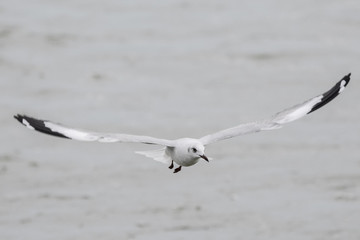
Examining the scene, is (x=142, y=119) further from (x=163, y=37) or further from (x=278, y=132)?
(x=163, y=37)

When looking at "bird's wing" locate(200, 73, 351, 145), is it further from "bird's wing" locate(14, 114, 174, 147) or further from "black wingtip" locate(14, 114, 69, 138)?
"black wingtip" locate(14, 114, 69, 138)

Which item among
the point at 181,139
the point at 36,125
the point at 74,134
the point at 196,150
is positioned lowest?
the point at 196,150

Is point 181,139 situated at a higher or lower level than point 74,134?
lower

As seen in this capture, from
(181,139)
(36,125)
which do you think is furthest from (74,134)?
(181,139)

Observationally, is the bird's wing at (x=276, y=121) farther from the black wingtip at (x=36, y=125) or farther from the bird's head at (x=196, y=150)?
the black wingtip at (x=36, y=125)

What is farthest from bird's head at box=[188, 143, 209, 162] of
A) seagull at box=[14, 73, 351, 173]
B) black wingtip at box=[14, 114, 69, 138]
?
black wingtip at box=[14, 114, 69, 138]

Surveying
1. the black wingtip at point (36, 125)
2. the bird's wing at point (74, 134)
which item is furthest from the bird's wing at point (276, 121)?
the black wingtip at point (36, 125)

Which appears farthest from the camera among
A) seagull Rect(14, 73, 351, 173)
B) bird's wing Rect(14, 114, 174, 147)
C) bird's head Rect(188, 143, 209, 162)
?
bird's wing Rect(14, 114, 174, 147)

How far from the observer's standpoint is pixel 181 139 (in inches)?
363

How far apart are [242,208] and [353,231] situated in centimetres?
148

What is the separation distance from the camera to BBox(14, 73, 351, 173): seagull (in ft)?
29.2

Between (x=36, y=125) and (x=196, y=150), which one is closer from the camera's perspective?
(x=196, y=150)

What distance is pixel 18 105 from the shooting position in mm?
16734

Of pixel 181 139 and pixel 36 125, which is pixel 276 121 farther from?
pixel 36 125
